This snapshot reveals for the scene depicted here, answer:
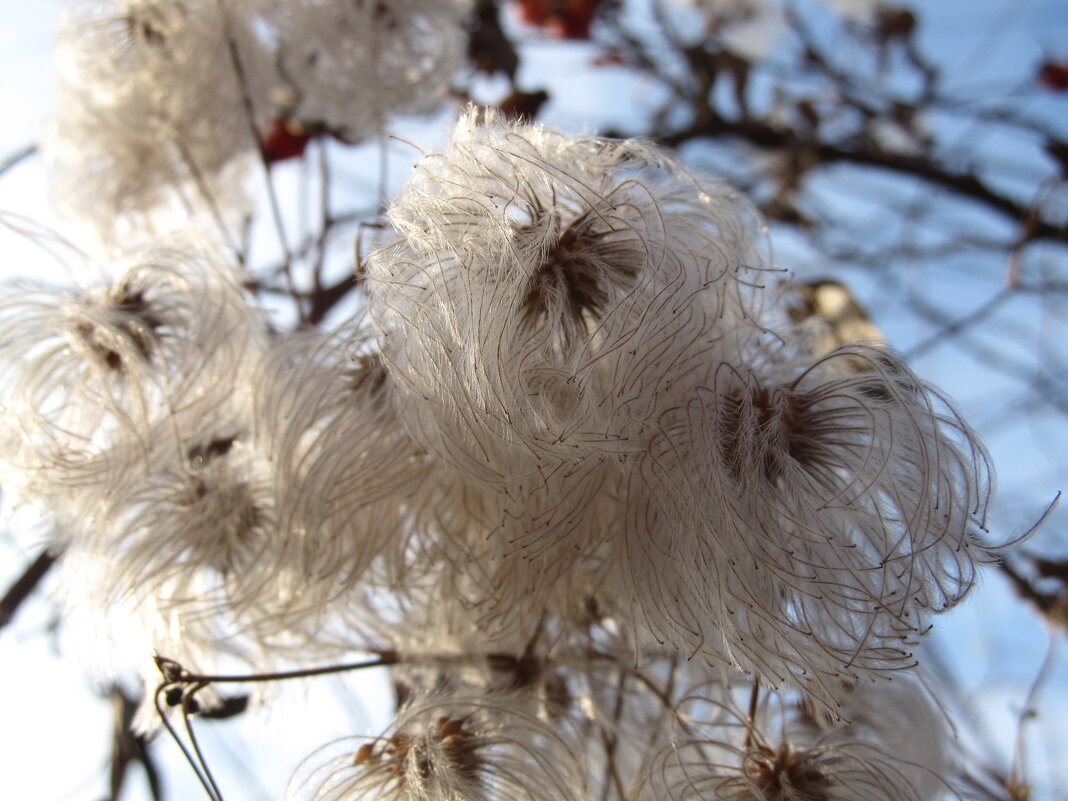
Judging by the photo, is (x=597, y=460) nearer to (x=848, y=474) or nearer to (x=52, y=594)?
(x=848, y=474)

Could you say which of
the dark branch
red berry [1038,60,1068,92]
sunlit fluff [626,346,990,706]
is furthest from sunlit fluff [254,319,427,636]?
red berry [1038,60,1068,92]

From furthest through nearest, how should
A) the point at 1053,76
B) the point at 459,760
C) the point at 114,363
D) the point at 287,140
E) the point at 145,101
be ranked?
the point at 1053,76 < the point at 287,140 < the point at 145,101 < the point at 114,363 < the point at 459,760

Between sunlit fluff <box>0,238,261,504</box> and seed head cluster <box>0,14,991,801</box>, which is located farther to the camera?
sunlit fluff <box>0,238,261,504</box>

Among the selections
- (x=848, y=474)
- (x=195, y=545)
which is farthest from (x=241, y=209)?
(x=848, y=474)

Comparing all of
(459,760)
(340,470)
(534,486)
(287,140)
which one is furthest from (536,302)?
(287,140)

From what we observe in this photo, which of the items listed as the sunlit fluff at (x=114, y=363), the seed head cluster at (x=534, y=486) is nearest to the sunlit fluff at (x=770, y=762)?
the seed head cluster at (x=534, y=486)

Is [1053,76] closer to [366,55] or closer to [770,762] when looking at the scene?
[366,55]

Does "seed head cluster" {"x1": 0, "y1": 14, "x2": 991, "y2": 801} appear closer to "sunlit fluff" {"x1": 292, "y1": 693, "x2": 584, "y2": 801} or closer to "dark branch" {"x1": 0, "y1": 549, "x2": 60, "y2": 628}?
"sunlit fluff" {"x1": 292, "y1": 693, "x2": 584, "y2": 801}
